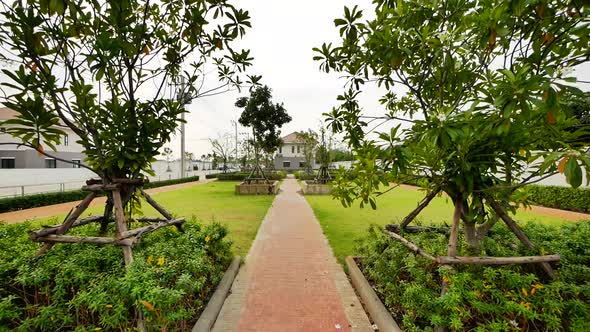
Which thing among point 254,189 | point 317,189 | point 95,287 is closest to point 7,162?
point 254,189

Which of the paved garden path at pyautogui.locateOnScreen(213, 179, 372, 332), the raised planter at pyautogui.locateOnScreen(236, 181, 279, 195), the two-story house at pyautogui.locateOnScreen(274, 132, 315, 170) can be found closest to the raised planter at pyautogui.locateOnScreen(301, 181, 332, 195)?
the raised planter at pyautogui.locateOnScreen(236, 181, 279, 195)

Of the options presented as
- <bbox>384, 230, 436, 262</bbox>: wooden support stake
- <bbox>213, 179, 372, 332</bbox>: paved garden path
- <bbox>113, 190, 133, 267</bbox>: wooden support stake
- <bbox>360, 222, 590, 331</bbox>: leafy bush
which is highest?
<bbox>113, 190, 133, 267</bbox>: wooden support stake

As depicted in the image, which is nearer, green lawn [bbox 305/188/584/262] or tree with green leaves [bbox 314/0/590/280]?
tree with green leaves [bbox 314/0/590/280]

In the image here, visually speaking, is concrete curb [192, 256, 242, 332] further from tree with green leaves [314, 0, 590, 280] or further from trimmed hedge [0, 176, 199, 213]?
trimmed hedge [0, 176, 199, 213]

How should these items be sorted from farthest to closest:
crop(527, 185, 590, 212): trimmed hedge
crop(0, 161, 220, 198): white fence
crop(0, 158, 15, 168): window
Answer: crop(0, 158, 15, 168): window, crop(0, 161, 220, 198): white fence, crop(527, 185, 590, 212): trimmed hedge

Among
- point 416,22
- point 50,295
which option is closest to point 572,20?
point 416,22

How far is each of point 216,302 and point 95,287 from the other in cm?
135

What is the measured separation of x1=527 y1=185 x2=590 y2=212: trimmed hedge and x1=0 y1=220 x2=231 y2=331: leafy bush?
1238 centimetres

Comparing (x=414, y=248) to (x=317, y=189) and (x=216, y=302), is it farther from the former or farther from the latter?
(x=317, y=189)

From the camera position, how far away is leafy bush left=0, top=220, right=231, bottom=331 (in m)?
2.13

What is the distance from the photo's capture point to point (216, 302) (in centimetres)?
321

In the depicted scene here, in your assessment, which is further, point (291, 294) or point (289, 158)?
point (289, 158)

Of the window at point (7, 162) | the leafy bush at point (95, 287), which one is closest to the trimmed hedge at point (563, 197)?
the leafy bush at point (95, 287)

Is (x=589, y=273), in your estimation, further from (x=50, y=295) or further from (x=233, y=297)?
(x=50, y=295)
